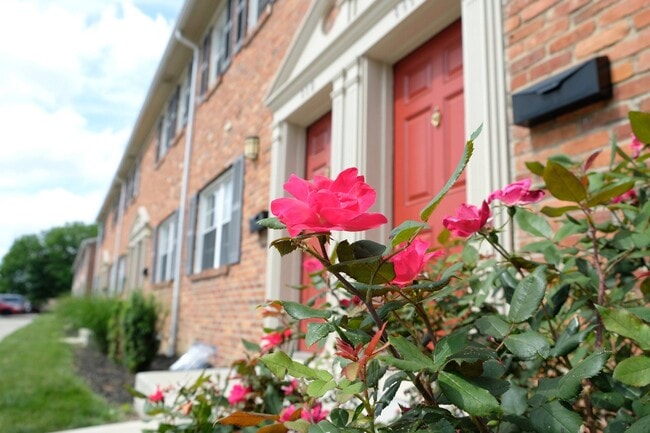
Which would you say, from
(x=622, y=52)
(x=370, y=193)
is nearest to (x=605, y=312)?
(x=370, y=193)

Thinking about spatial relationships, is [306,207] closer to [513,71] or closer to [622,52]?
[622,52]

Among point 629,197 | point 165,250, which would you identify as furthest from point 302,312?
point 165,250

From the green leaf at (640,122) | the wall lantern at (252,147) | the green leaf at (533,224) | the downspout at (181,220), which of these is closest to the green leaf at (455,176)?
the green leaf at (640,122)

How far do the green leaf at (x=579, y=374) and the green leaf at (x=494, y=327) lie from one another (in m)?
0.12

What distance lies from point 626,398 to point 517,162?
161 centimetres

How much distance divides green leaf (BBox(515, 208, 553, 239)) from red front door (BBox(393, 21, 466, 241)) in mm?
1603

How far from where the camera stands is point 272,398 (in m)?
1.55

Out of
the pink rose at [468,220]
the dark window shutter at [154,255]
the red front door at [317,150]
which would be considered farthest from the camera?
the dark window shutter at [154,255]

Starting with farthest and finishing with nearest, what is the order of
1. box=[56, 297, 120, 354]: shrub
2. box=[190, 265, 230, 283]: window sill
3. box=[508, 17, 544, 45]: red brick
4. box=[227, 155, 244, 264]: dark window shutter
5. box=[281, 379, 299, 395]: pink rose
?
box=[56, 297, 120, 354]: shrub → box=[190, 265, 230, 283]: window sill → box=[227, 155, 244, 264]: dark window shutter → box=[508, 17, 544, 45]: red brick → box=[281, 379, 299, 395]: pink rose

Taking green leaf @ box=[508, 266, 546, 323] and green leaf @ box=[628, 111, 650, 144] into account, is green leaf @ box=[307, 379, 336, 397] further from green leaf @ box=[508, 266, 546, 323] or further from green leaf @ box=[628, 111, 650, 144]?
green leaf @ box=[628, 111, 650, 144]

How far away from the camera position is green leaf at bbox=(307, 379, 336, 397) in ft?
2.27

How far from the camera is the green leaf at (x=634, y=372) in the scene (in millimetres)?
769

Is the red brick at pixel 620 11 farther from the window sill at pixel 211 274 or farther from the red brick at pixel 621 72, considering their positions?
the window sill at pixel 211 274

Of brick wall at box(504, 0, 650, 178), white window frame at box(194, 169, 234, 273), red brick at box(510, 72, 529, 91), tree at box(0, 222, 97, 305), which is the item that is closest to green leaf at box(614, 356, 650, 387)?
brick wall at box(504, 0, 650, 178)
